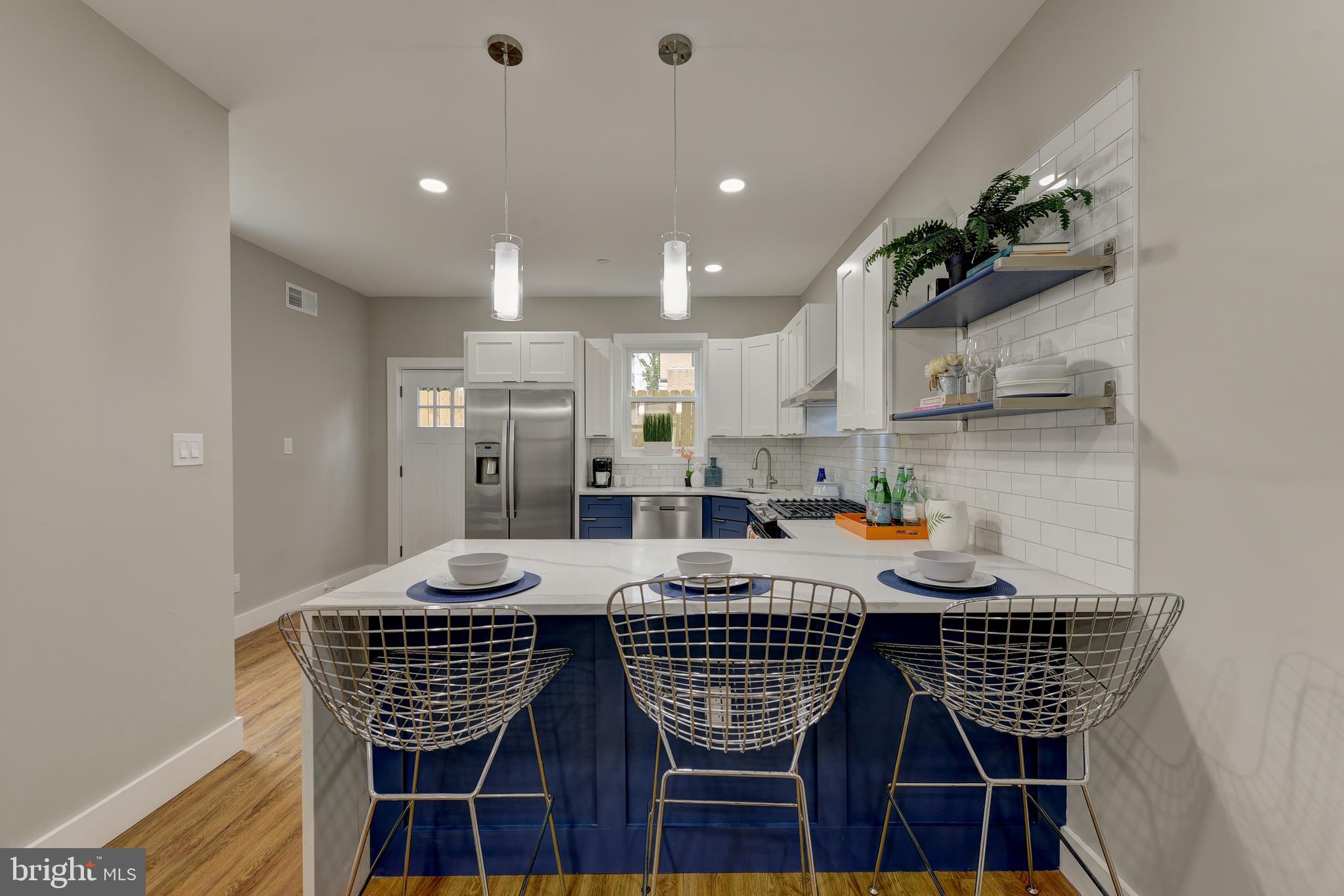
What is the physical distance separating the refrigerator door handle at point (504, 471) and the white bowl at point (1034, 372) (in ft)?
12.9

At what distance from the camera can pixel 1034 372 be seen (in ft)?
5.23

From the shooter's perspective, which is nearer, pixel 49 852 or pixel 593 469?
pixel 49 852

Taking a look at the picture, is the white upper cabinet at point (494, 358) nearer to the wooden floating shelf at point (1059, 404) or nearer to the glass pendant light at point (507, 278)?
the glass pendant light at point (507, 278)

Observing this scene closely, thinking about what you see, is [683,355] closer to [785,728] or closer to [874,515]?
[874,515]

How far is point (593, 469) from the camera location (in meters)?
5.27

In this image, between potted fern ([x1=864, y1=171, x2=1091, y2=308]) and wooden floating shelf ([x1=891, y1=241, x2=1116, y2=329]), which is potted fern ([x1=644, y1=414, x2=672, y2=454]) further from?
potted fern ([x1=864, y1=171, x2=1091, y2=308])

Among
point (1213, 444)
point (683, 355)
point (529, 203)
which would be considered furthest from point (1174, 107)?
point (683, 355)

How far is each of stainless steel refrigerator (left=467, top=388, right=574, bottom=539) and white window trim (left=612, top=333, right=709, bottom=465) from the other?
59 centimetres

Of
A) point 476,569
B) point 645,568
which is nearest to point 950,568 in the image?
point 645,568

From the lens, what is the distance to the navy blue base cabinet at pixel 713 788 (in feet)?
5.50

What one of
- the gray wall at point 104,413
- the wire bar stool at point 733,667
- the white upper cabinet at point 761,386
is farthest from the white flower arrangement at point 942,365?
the gray wall at point 104,413

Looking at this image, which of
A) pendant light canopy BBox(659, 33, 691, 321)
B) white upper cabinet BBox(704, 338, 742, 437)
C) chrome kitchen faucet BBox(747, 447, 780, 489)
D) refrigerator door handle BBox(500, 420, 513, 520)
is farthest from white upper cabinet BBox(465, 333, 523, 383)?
pendant light canopy BBox(659, 33, 691, 321)

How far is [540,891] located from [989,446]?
208 centimetres

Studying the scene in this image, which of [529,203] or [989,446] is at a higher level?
[529,203]
